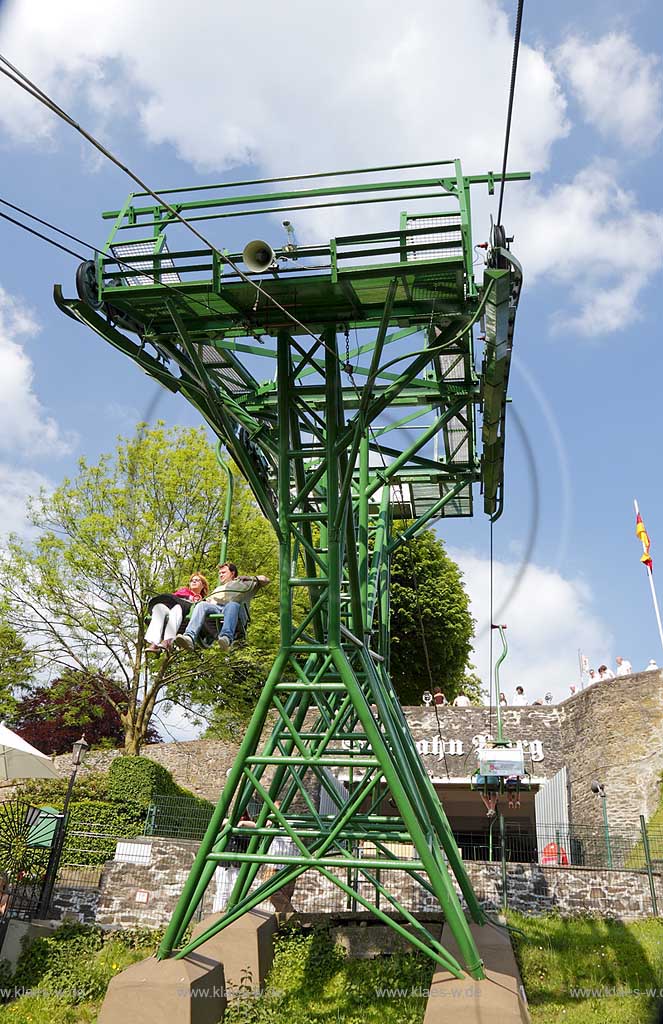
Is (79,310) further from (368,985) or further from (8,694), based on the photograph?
(8,694)

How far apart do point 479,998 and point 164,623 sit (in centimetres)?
491

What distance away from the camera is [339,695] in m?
11.3

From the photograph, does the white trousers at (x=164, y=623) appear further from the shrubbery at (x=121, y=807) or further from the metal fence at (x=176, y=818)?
the metal fence at (x=176, y=818)

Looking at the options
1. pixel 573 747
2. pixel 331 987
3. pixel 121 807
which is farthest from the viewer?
pixel 573 747

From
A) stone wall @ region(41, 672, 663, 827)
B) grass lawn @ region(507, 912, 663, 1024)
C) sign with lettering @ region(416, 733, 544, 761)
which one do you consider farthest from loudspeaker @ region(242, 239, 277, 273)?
sign with lettering @ region(416, 733, 544, 761)

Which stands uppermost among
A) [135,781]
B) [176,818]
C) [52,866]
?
[135,781]

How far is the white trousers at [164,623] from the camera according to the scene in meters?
9.21

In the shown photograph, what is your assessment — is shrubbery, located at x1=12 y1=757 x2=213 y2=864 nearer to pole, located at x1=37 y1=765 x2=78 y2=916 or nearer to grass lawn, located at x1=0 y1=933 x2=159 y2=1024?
pole, located at x1=37 y1=765 x2=78 y2=916

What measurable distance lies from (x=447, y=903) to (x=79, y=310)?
729 cm

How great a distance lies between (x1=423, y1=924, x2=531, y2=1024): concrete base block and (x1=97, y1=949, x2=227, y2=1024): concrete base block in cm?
222

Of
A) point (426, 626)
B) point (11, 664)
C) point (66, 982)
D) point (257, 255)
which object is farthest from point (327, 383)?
point (426, 626)

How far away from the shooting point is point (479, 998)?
7508 millimetres

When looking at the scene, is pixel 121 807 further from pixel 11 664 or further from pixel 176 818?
pixel 11 664

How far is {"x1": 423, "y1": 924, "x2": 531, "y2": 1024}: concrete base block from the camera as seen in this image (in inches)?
289
